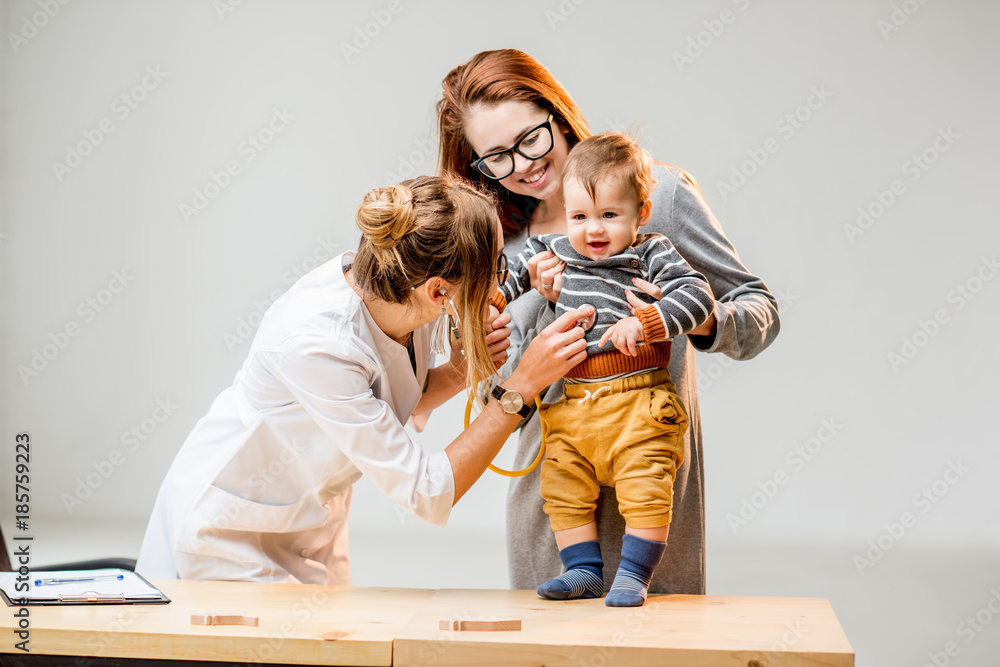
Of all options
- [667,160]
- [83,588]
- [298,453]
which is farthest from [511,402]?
[667,160]

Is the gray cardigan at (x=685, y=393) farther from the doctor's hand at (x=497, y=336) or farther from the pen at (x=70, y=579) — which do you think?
the pen at (x=70, y=579)

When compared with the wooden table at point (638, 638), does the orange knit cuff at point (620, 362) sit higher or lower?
higher

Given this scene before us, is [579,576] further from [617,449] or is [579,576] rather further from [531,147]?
[531,147]

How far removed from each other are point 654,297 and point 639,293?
38 mm

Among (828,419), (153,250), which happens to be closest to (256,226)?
(153,250)

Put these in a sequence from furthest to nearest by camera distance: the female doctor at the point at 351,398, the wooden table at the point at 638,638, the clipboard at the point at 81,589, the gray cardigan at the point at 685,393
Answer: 1. the gray cardigan at the point at 685,393
2. the female doctor at the point at 351,398
3. the clipboard at the point at 81,589
4. the wooden table at the point at 638,638

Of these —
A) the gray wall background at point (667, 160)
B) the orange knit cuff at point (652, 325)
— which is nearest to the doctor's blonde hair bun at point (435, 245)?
the orange knit cuff at point (652, 325)

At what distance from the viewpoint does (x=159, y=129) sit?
5.41 meters

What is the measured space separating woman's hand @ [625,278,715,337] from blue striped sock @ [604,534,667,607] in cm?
42

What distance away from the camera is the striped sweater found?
1.67 meters

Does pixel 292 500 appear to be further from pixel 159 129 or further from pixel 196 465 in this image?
pixel 159 129

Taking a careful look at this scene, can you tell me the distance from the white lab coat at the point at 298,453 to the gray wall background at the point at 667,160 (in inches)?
124

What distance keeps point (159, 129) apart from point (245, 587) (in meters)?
4.38

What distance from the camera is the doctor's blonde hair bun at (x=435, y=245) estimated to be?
1.68m
